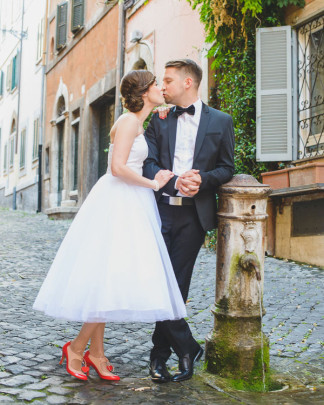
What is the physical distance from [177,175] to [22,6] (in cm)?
2420

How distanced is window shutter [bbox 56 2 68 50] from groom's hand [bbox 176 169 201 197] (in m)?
15.8

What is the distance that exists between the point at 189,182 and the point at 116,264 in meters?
0.59

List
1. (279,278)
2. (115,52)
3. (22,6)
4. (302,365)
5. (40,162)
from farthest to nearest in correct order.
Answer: (22,6)
(40,162)
(115,52)
(279,278)
(302,365)

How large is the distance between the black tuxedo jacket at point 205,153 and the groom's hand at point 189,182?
0.05m

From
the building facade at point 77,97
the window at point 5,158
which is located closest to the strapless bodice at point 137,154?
the building facade at point 77,97

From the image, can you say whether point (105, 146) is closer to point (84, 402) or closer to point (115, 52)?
point (115, 52)

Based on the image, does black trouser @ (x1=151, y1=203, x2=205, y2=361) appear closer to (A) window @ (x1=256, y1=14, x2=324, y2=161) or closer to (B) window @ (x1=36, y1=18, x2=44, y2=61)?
(A) window @ (x1=256, y1=14, x2=324, y2=161)

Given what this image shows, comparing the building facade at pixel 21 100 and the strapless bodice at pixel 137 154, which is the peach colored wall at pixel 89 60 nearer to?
the building facade at pixel 21 100

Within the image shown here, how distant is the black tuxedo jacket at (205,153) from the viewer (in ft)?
10.8

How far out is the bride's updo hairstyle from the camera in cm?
329

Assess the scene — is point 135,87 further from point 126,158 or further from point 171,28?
point 171,28

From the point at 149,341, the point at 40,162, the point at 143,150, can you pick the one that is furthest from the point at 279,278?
the point at 40,162

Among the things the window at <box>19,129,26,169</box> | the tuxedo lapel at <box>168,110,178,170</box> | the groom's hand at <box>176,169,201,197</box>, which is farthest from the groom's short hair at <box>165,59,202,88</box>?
the window at <box>19,129,26,169</box>

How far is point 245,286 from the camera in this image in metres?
3.35
